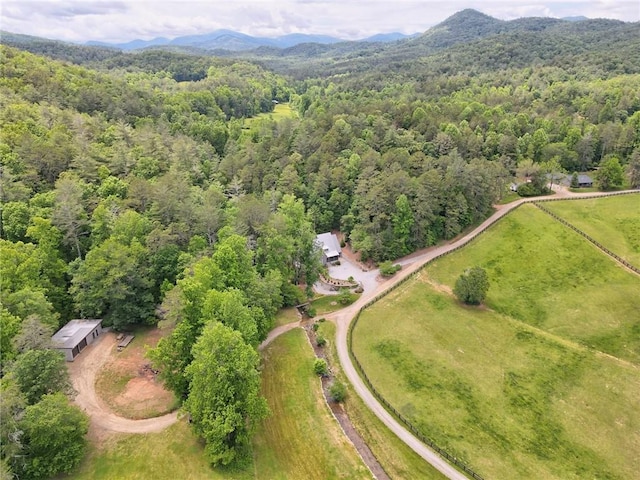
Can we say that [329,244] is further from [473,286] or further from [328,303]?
[473,286]

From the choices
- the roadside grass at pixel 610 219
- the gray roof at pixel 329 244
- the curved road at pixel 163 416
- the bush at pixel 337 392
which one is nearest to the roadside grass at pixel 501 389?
the curved road at pixel 163 416

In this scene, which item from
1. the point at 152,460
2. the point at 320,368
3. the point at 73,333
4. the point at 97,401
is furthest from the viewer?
the point at 73,333

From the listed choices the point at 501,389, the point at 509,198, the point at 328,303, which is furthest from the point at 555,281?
the point at 328,303

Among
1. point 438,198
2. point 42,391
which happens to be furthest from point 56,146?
point 438,198

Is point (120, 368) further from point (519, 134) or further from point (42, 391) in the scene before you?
point (519, 134)

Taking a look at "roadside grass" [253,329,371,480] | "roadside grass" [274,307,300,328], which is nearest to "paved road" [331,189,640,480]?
"roadside grass" [253,329,371,480]

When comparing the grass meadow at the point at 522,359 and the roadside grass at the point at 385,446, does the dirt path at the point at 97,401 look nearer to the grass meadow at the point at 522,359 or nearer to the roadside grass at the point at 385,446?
the roadside grass at the point at 385,446
